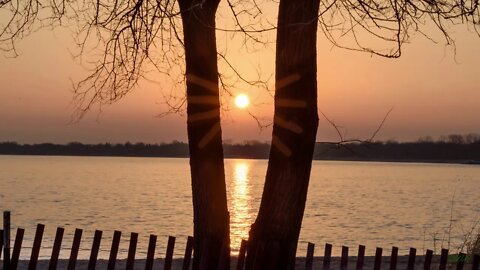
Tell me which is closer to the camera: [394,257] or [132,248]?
[132,248]

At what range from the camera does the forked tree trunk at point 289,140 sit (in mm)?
7836

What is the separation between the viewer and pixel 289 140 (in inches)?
314

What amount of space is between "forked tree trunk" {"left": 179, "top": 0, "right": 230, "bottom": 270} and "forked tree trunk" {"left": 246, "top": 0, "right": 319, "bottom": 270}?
127 cm

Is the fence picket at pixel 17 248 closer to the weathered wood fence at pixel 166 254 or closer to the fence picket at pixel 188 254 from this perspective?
the weathered wood fence at pixel 166 254

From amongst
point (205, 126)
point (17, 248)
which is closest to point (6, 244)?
point (17, 248)

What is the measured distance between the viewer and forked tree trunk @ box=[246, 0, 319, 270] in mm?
7836

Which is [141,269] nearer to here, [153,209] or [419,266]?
[419,266]

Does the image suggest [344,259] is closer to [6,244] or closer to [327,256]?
[327,256]

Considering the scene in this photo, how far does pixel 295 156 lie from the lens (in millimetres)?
7996

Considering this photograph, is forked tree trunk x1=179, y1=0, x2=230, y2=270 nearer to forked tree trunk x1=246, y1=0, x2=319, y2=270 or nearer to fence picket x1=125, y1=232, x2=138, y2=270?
fence picket x1=125, y1=232, x2=138, y2=270

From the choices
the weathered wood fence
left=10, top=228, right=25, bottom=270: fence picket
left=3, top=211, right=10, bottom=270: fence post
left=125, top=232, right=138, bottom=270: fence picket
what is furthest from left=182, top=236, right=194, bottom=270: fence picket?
left=3, top=211, right=10, bottom=270: fence post

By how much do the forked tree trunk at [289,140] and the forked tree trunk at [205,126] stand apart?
1.27m

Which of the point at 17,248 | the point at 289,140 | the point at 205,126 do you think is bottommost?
the point at 17,248

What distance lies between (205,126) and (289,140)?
1.72 m
